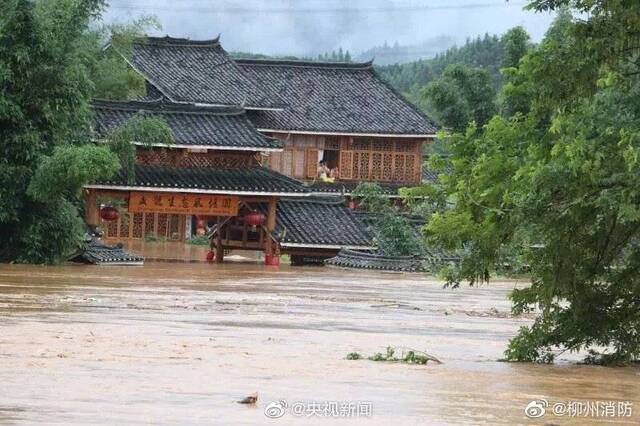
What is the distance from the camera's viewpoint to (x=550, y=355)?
683 inches

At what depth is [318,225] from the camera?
49812 millimetres

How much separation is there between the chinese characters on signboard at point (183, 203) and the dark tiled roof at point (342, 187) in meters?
11.0

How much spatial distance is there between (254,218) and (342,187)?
38.2 ft

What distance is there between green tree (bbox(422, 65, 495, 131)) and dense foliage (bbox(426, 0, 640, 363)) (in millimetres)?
46673

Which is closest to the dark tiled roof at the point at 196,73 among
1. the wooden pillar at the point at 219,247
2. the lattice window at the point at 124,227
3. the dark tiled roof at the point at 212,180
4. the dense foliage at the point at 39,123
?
the lattice window at the point at 124,227

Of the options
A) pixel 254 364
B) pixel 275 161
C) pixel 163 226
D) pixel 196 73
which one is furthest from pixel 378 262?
pixel 254 364

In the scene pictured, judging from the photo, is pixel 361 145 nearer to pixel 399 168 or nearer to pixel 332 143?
pixel 332 143

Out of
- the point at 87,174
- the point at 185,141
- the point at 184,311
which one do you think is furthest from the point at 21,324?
the point at 185,141

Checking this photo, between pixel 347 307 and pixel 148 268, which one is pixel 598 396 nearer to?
pixel 347 307

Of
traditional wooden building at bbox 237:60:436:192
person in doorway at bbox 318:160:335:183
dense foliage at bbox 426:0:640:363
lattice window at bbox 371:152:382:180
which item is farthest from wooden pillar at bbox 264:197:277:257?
dense foliage at bbox 426:0:640:363

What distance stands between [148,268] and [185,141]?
699cm

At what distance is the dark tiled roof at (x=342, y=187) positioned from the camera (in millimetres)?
59125

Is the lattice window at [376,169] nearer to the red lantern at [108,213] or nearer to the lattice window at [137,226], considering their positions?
the lattice window at [137,226]

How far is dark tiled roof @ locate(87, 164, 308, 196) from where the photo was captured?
46.8 metres
